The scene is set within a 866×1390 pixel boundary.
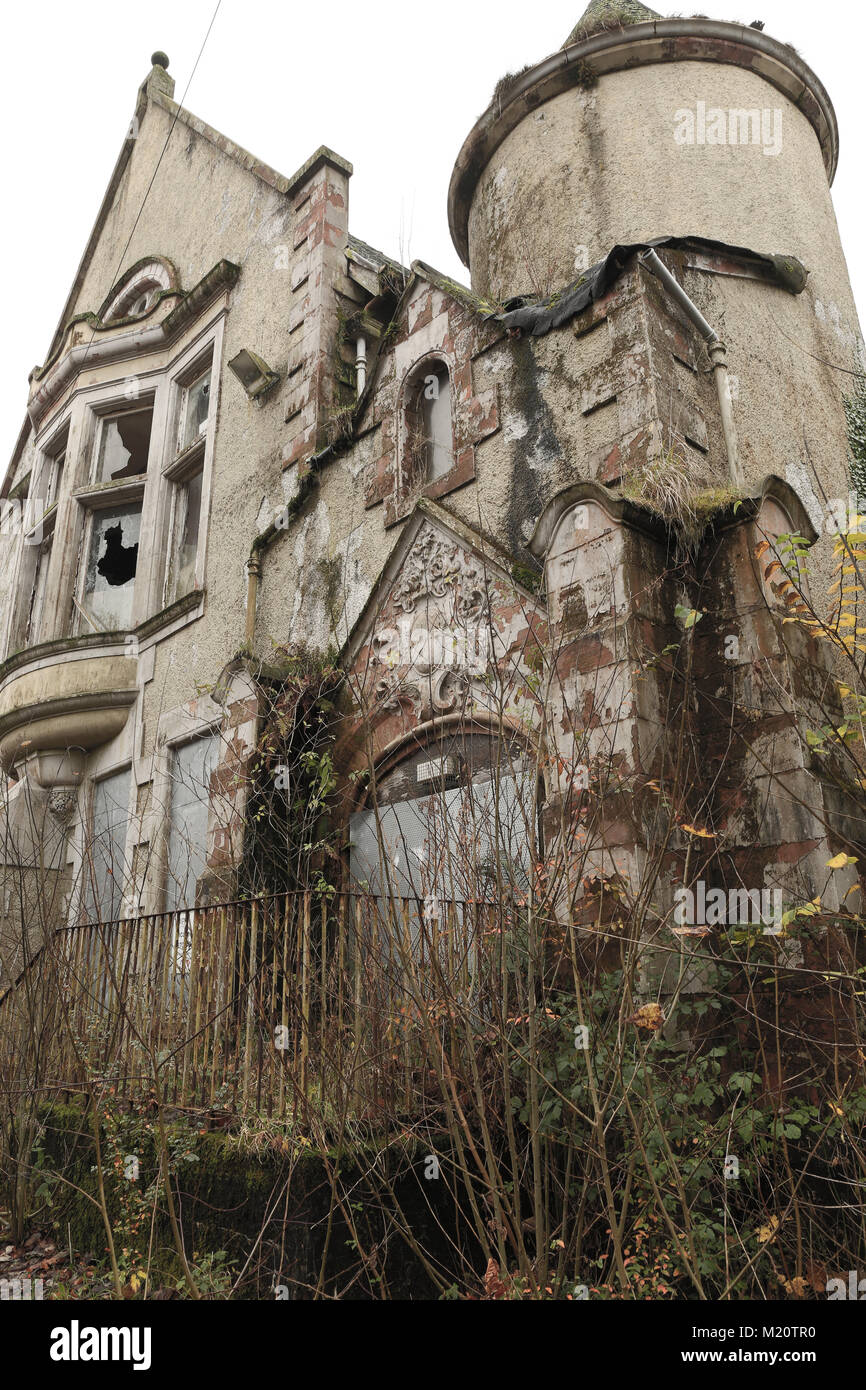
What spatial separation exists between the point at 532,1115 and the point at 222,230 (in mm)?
11203

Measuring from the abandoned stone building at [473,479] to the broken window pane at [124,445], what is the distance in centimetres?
4

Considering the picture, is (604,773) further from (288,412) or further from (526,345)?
(288,412)

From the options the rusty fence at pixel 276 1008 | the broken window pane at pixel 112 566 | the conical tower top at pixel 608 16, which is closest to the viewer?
the rusty fence at pixel 276 1008

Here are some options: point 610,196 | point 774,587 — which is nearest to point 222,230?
point 610,196

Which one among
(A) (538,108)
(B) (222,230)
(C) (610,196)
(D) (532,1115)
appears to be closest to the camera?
(D) (532,1115)

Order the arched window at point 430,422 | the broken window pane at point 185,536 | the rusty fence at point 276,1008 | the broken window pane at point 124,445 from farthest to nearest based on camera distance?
the broken window pane at point 124,445, the broken window pane at point 185,536, the arched window at point 430,422, the rusty fence at point 276,1008

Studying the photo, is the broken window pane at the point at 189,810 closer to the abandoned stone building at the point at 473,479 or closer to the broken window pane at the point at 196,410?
the abandoned stone building at the point at 473,479

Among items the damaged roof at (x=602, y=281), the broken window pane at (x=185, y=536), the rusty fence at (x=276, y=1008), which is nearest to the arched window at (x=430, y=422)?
the damaged roof at (x=602, y=281)

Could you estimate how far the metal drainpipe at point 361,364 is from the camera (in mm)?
9602

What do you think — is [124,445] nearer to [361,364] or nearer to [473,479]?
[361,364]

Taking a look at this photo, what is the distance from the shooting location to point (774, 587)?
201 inches

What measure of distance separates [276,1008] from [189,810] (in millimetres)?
3883

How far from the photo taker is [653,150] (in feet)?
26.9

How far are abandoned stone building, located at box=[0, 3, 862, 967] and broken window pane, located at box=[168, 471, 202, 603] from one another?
4cm
